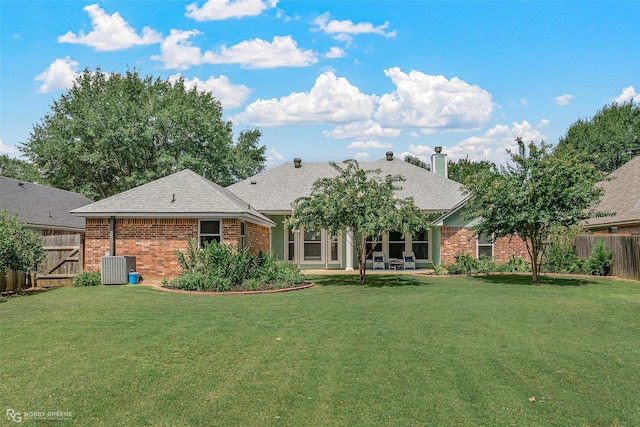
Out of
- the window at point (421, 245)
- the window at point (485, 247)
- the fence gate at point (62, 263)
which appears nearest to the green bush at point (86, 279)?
the fence gate at point (62, 263)

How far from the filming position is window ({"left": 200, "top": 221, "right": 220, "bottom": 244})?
18906mm

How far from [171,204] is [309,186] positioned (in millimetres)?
10209

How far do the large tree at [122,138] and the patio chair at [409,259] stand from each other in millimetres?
17311

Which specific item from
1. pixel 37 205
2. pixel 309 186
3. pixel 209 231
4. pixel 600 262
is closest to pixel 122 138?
pixel 37 205

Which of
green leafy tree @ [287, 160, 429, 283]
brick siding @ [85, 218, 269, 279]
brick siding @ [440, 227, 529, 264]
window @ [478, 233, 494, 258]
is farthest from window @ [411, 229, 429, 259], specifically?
brick siding @ [85, 218, 269, 279]

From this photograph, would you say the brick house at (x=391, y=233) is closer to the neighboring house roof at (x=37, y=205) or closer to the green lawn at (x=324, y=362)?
the neighboring house roof at (x=37, y=205)

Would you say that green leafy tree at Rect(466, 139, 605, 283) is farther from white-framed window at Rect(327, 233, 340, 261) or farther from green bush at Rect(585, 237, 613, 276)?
white-framed window at Rect(327, 233, 340, 261)

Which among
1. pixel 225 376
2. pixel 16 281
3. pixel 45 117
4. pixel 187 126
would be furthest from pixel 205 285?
pixel 45 117

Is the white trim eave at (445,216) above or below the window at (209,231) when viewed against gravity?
above

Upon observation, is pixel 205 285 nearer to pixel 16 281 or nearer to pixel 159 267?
pixel 159 267

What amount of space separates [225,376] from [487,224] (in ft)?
44.8

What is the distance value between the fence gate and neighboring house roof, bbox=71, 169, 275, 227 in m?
1.21

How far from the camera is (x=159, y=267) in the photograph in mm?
18562

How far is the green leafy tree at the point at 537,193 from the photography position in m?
17.0
